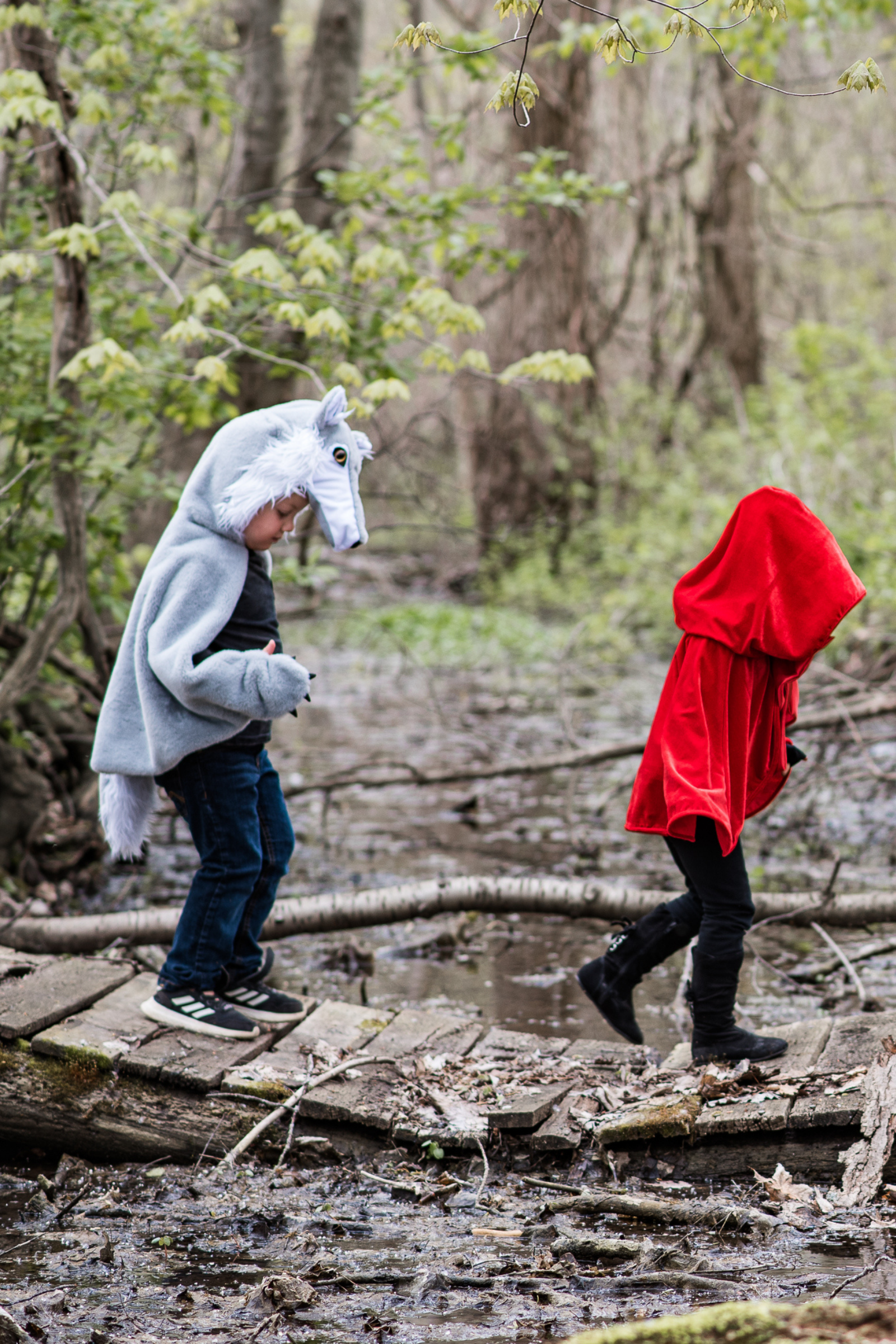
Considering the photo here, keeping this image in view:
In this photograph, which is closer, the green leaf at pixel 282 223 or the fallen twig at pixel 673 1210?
the fallen twig at pixel 673 1210

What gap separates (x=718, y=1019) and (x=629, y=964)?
37 cm

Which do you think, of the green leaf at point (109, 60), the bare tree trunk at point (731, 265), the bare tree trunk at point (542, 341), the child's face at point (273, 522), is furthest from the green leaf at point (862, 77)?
the bare tree trunk at point (731, 265)

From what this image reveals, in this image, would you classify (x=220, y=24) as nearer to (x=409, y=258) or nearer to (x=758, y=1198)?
(x=409, y=258)

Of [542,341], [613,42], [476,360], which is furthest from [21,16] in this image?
[542,341]

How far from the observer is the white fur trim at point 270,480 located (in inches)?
151

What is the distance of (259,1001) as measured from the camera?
4328 millimetres

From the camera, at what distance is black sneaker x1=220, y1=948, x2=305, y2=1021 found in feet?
14.1

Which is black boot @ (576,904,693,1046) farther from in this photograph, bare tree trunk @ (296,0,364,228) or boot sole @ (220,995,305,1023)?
bare tree trunk @ (296,0,364,228)

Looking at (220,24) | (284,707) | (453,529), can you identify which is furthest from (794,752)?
(220,24)

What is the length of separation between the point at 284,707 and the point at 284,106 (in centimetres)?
673

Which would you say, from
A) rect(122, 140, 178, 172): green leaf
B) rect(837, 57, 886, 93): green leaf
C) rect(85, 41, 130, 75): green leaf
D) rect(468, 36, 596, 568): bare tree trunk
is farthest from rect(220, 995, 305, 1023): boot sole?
rect(468, 36, 596, 568): bare tree trunk

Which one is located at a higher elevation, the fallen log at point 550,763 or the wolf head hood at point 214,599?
the wolf head hood at point 214,599

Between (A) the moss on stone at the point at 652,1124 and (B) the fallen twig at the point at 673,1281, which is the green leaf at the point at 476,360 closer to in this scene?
(A) the moss on stone at the point at 652,1124

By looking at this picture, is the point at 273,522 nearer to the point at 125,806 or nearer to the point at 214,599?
the point at 214,599
